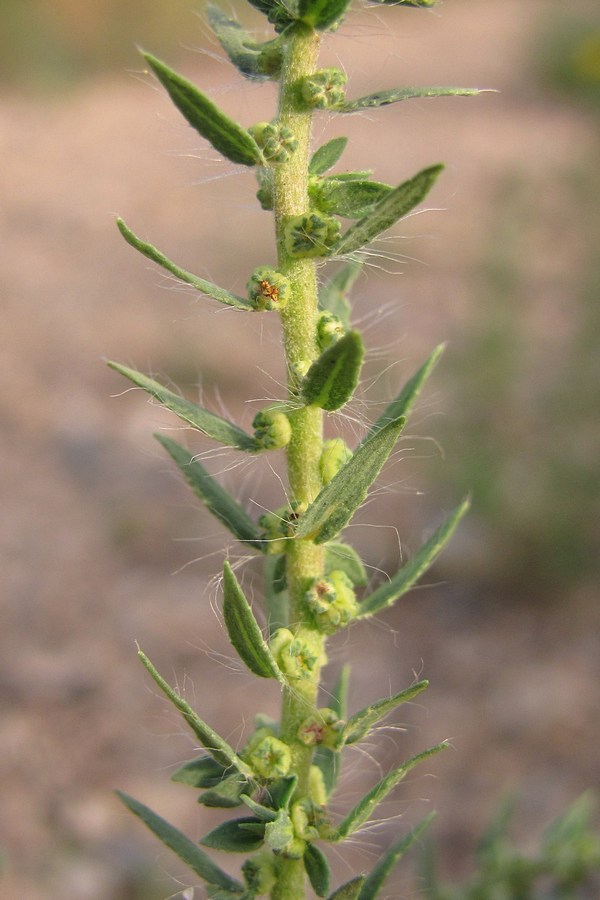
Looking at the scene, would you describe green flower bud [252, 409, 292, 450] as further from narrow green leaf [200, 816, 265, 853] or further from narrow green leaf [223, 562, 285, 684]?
narrow green leaf [200, 816, 265, 853]

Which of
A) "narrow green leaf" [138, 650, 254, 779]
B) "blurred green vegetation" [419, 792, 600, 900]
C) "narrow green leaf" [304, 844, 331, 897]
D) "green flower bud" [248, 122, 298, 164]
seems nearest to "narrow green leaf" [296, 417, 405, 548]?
"narrow green leaf" [138, 650, 254, 779]

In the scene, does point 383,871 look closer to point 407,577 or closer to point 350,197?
point 407,577

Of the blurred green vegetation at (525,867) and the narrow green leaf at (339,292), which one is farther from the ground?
the narrow green leaf at (339,292)

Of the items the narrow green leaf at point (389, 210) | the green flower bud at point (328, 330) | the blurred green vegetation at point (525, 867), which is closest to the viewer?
the narrow green leaf at point (389, 210)

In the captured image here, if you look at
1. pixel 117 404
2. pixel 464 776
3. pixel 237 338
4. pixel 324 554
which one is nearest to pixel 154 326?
pixel 237 338

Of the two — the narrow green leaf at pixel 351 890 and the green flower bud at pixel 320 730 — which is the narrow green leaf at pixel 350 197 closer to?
the green flower bud at pixel 320 730

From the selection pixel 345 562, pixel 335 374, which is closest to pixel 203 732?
pixel 345 562

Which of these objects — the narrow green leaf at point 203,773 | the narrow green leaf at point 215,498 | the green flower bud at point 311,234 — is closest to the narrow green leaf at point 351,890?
the narrow green leaf at point 203,773

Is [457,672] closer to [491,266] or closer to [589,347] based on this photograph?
[589,347]
